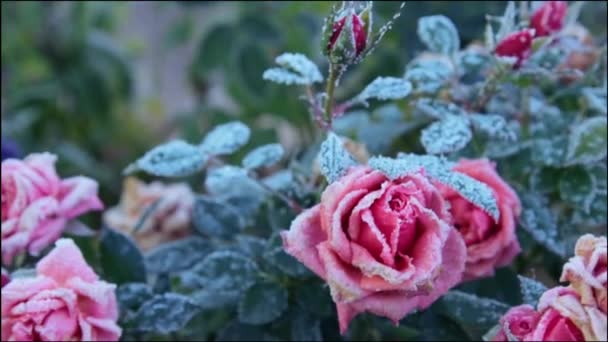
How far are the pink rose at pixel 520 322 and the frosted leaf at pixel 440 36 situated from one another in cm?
29

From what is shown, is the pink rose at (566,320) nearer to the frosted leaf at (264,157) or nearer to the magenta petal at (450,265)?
the magenta petal at (450,265)

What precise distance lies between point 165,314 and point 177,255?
12cm

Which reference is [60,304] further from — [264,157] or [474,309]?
[474,309]

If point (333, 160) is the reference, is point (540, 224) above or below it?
below

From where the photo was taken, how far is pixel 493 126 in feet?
2.57

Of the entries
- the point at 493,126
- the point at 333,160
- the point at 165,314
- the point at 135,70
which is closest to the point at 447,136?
the point at 493,126

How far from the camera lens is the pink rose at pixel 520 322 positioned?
60 centimetres

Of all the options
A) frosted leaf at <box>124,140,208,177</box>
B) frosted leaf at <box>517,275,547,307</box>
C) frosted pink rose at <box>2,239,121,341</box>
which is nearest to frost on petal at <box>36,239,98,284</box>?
frosted pink rose at <box>2,239,121,341</box>

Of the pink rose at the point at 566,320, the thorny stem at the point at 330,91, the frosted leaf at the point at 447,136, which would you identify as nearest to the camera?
the pink rose at the point at 566,320

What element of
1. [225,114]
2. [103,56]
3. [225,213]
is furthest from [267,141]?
[103,56]

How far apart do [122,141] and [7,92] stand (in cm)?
21

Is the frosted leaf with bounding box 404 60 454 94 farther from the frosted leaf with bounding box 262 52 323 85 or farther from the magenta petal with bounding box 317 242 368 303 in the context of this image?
the magenta petal with bounding box 317 242 368 303

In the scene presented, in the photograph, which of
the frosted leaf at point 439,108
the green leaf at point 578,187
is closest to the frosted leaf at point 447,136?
the frosted leaf at point 439,108

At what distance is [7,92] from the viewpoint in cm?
138
